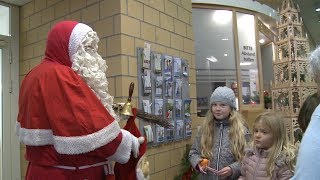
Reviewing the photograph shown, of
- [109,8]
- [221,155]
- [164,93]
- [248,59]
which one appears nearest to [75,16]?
[109,8]

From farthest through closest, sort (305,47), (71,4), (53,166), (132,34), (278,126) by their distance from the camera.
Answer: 1. (305,47)
2. (71,4)
3. (132,34)
4. (278,126)
5. (53,166)

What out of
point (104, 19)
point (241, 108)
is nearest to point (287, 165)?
point (104, 19)

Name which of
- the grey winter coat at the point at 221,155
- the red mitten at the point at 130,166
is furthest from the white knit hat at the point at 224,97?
→ the red mitten at the point at 130,166

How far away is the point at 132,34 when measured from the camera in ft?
7.77

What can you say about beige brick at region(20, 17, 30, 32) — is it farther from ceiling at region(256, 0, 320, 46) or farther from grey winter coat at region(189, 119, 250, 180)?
ceiling at region(256, 0, 320, 46)

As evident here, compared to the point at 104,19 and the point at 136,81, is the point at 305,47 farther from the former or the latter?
the point at 104,19

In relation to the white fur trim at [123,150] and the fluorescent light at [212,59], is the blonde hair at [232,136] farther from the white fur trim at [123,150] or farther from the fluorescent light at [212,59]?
the fluorescent light at [212,59]

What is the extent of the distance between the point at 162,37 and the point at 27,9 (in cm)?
141

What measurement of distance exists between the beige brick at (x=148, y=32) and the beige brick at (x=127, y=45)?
155 millimetres

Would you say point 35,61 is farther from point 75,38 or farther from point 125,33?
point 75,38

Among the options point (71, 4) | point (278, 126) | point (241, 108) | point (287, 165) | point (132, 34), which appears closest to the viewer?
point (287, 165)

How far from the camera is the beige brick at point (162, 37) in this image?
8.74ft

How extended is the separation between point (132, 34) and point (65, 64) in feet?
2.94

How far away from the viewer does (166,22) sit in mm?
2799
